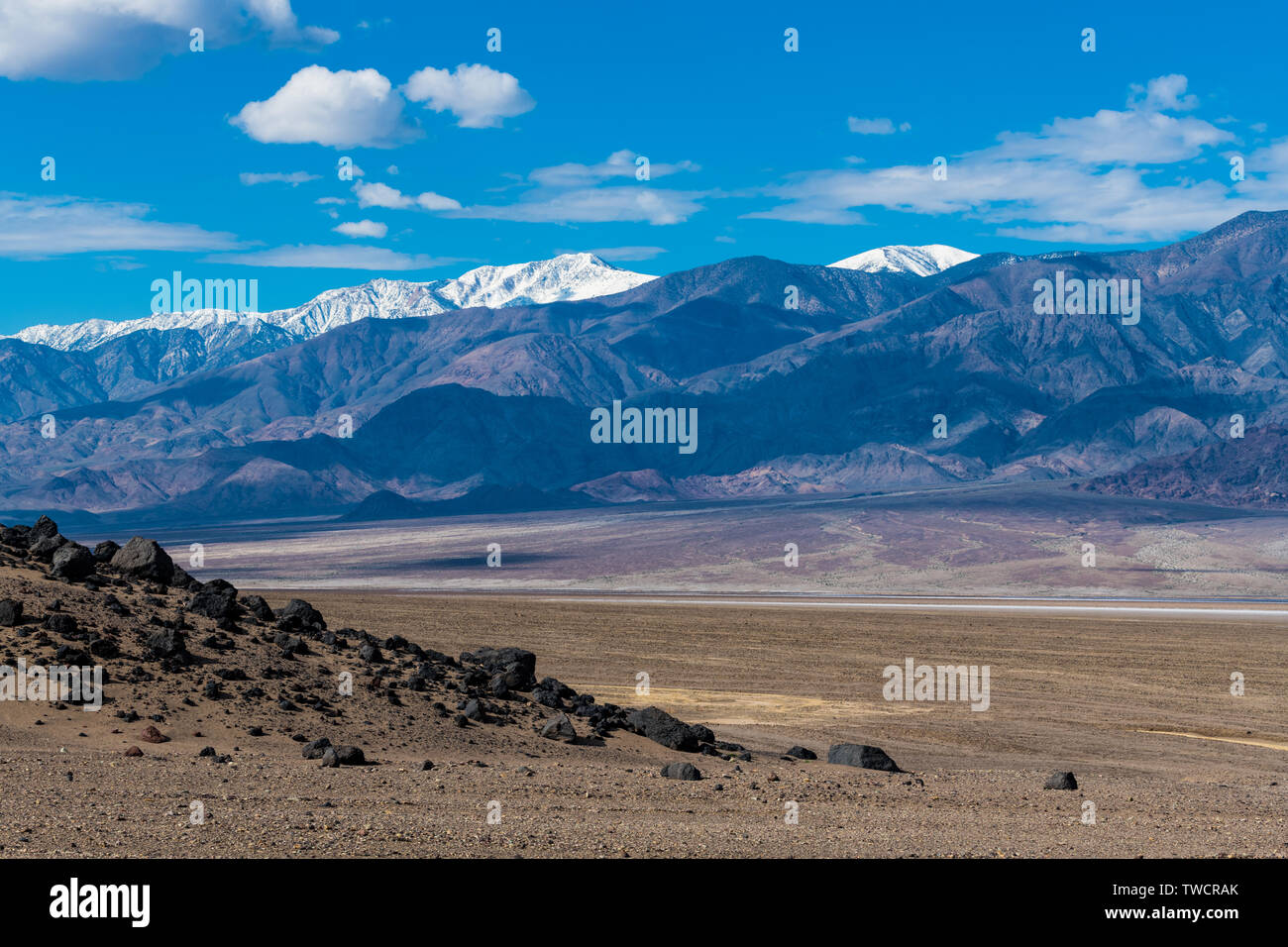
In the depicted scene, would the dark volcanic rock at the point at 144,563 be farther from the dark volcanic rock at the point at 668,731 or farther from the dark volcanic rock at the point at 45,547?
the dark volcanic rock at the point at 668,731

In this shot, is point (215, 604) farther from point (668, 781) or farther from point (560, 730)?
point (668, 781)

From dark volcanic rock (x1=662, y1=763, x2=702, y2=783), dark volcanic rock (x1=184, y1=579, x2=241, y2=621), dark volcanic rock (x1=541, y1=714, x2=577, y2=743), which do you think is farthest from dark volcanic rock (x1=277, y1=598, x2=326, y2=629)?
dark volcanic rock (x1=662, y1=763, x2=702, y2=783)

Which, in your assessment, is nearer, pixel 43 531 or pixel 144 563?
pixel 144 563

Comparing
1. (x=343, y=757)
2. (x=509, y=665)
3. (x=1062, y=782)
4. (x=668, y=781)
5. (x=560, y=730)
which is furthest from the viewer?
(x=509, y=665)

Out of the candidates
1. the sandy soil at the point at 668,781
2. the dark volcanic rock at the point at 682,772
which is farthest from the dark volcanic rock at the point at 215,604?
the dark volcanic rock at the point at 682,772

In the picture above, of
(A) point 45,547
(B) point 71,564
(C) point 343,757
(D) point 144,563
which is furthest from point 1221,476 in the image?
(C) point 343,757

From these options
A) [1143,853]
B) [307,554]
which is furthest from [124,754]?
[307,554]
